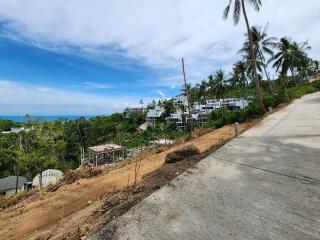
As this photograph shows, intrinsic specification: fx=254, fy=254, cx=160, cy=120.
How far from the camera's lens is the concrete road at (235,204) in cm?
310

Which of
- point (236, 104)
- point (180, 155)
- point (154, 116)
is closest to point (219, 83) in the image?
point (236, 104)

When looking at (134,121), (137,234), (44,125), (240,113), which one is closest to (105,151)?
(44,125)

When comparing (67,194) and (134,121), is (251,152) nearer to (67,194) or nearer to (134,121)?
(67,194)

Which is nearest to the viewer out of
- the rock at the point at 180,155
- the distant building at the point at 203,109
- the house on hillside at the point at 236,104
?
the rock at the point at 180,155

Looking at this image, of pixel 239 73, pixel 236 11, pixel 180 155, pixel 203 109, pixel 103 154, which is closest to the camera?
pixel 180 155

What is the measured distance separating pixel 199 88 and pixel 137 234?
56245 mm

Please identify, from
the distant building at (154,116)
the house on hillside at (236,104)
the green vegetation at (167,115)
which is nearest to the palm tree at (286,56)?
the green vegetation at (167,115)

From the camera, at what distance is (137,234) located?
3.17 m

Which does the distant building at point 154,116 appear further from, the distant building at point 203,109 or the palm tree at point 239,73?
the palm tree at point 239,73

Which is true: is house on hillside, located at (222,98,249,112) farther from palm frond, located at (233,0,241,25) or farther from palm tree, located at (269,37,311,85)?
palm frond, located at (233,0,241,25)

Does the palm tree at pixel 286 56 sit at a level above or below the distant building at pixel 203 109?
above

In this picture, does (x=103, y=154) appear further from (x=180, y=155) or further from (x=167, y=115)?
(x=167, y=115)

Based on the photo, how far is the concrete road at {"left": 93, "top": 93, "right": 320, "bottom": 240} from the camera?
10.2 ft

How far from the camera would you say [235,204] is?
3.73m
